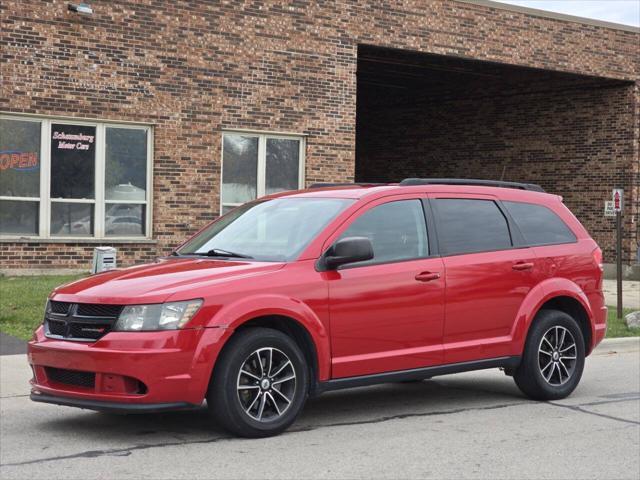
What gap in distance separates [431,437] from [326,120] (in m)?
13.8

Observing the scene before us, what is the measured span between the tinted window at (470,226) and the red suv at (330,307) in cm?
1

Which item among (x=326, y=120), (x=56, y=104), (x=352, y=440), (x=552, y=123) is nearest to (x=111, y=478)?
(x=352, y=440)

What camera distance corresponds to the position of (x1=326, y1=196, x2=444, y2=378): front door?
7.63 m

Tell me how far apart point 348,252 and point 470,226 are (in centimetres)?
160

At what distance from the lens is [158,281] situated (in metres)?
7.14

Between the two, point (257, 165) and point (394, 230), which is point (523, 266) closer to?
point (394, 230)

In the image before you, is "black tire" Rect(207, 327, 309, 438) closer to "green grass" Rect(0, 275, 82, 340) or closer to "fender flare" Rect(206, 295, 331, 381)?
"fender flare" Rect(206, 295, 331, 381)

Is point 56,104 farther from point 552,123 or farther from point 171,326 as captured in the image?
point 552,123

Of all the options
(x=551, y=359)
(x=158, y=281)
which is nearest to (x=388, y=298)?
(x=158, y=281)

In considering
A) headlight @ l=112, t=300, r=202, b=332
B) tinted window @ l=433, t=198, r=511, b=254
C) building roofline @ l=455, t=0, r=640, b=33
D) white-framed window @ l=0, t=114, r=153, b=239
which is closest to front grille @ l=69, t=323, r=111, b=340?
headlight @ l=112, t=300, r=202, b=332

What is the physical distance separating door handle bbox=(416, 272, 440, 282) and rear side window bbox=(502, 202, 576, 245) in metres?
1.27

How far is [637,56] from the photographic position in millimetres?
26281

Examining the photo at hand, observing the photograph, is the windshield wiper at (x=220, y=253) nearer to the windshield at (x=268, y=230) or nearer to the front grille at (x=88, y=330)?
the windshield at (x=268, y=230)

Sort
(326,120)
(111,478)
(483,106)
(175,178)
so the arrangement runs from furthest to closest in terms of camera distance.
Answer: (483,106) → (326,120) → (175,178) → (111,478)
